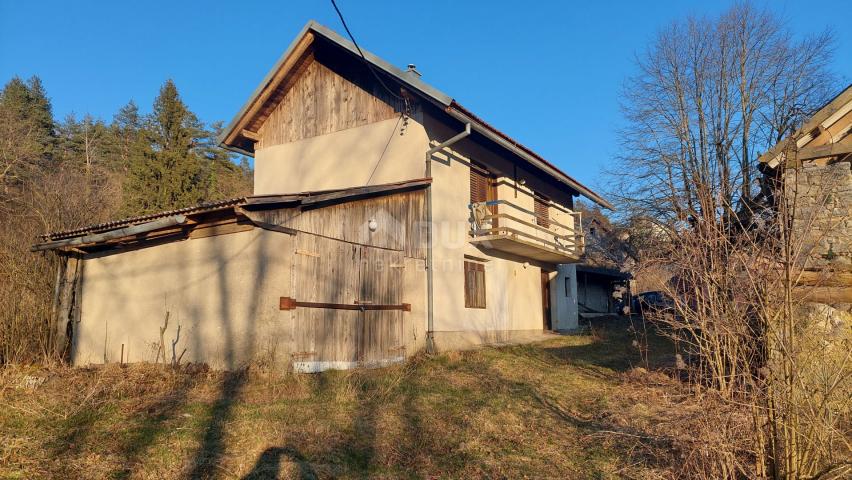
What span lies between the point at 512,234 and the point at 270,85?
310 inches

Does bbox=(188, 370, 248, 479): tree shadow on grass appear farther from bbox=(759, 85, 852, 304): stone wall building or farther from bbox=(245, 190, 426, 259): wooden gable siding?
bbox=(759, 85, 852, 304): stone wall building

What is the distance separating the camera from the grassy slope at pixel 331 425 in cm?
525

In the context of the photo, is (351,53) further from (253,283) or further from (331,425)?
(331,425)

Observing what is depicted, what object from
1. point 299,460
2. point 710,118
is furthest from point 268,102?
point 710,118

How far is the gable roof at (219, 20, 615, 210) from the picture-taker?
1245cm

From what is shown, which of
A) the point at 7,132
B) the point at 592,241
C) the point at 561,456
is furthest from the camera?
the point at 592,241

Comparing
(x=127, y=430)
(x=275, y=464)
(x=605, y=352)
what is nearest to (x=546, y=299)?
(x=605, y=352)

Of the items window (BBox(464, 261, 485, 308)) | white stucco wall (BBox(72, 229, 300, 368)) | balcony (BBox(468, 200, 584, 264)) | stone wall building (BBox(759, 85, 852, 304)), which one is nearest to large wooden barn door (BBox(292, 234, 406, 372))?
white stucco wall (BBox(72, 229, 300, 368))

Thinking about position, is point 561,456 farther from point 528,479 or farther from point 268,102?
point 268,102

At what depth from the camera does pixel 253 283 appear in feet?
31.3

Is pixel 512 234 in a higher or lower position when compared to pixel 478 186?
lower

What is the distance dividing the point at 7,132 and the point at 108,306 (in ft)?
43.2

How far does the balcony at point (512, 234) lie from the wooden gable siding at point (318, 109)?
3557 millimetres

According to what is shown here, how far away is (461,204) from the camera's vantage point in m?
14.2
